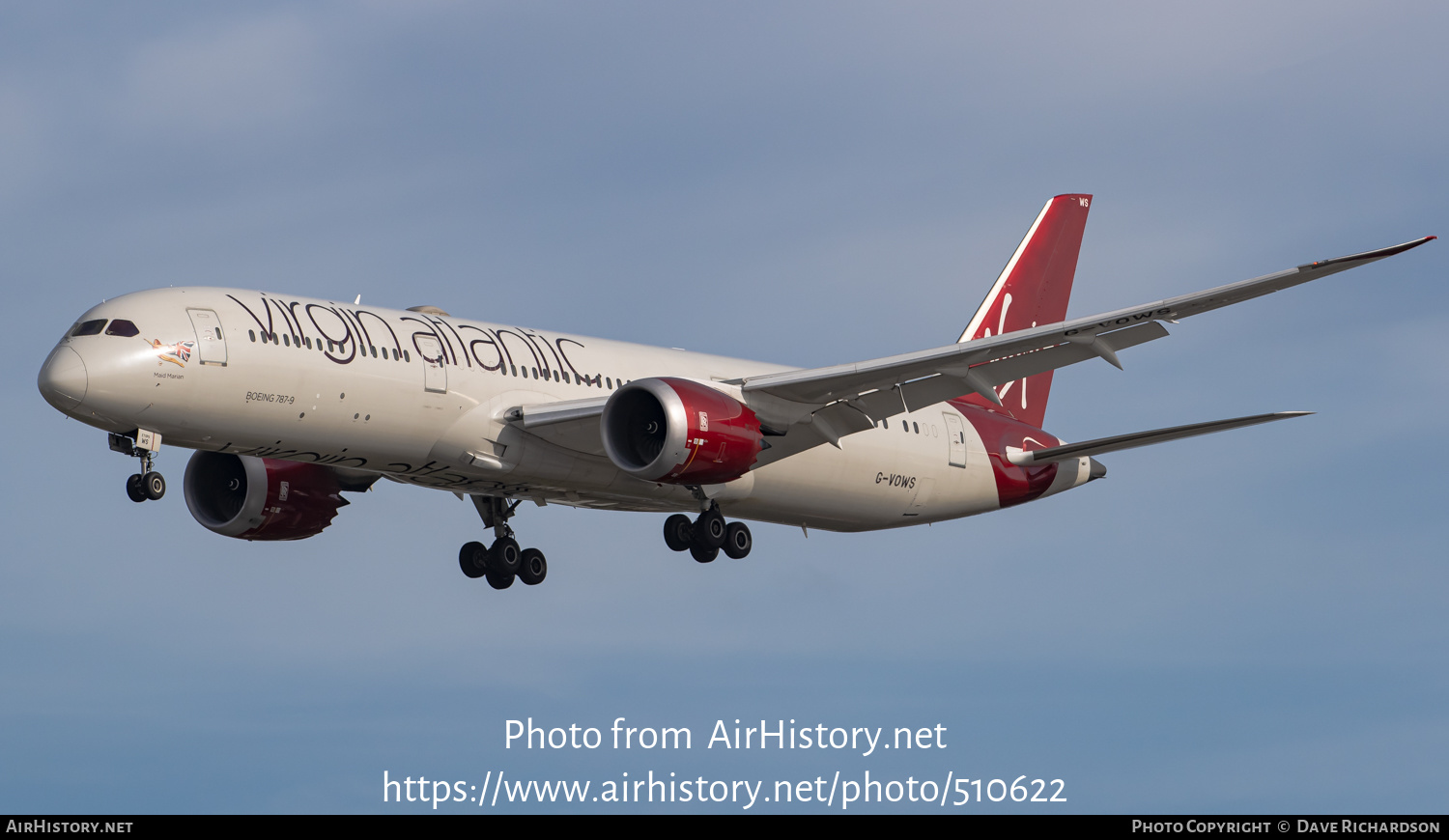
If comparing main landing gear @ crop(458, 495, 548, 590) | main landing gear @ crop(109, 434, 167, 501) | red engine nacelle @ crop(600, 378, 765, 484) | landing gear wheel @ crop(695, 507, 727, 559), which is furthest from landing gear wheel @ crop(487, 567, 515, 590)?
main landing gear @ crop(109, 434, 167, 501)

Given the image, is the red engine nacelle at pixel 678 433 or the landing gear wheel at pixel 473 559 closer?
the red engine nacelle at pixel 678 433

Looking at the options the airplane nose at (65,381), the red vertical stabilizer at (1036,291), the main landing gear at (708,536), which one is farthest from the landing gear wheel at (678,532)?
the airplane nose at (65,381)

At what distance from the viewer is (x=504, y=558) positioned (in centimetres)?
3925

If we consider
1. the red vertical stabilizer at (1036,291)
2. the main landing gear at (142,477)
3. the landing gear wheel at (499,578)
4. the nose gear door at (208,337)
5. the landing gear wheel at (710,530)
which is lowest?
the main landing gear at (142,477)

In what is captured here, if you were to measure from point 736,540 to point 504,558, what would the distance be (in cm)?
555

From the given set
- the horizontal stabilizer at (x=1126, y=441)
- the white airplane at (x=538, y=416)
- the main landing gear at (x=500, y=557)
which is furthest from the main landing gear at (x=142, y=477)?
the horizontal stabilizer at (x=1126, y=441)

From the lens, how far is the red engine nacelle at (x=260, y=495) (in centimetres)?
3919

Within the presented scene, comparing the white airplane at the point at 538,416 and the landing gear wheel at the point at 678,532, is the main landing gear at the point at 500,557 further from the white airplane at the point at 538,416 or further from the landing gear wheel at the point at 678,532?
the landing gear wheel at the point at 678,532

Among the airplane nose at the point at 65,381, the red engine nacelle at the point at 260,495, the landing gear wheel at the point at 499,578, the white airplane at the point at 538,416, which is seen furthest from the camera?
the landing gear wheel at the point at 499,578

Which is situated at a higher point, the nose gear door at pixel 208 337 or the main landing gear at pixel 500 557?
the main landing gear at pixel 500 557

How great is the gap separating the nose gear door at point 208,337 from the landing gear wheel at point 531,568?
34.9 feet

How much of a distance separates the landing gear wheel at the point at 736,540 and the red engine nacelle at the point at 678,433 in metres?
3.34

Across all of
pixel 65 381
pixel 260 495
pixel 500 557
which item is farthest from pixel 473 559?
pixel 65 381

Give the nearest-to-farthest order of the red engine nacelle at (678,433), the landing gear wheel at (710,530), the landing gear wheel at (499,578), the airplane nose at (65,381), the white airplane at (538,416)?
the airplane nose at (65,381) < the white airplane at (538,416) < the red engine nacelle at (678,433) < the landing gear wheel at (710,530) < the landing gear wheel at (499,578)
